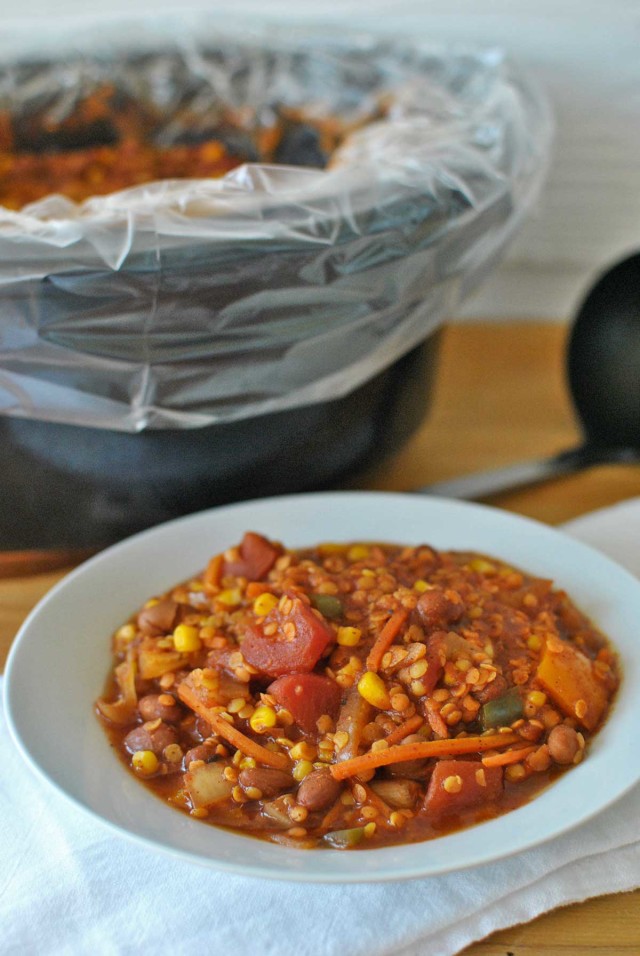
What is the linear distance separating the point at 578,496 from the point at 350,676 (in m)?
0.59

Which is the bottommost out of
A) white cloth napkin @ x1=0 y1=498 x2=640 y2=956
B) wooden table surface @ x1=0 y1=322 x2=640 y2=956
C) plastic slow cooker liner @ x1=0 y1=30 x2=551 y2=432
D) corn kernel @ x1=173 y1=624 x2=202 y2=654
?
wooden table surface @ x1=0 y1=322 x2=640 y2=956

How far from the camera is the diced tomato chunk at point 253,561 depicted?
887 mm

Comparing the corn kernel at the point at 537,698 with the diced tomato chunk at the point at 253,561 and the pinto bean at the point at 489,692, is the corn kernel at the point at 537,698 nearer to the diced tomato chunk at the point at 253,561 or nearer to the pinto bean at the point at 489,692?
the pinto bean at the point at 489,692

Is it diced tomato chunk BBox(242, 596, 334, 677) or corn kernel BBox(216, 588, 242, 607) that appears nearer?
diced tomato chunk BBox(242, 596, 334, 677)

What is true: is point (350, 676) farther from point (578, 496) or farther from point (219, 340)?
point (578, 496)

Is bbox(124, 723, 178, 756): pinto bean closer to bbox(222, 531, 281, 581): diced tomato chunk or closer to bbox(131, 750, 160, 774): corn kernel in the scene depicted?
bbox(131, 750, 160, 774): corn kernel

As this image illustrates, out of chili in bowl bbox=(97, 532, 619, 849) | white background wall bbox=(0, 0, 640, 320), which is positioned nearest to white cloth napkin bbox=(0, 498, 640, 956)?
chili in bowl bbox=(97, 532, 619, 849)

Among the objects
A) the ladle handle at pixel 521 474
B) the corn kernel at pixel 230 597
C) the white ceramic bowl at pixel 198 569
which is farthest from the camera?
the ladle handle at pixel 521 474

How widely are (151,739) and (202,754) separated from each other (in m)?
0.04

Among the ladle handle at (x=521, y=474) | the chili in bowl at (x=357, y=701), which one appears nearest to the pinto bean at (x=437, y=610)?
the chili in bowl at (x=357, y=701)

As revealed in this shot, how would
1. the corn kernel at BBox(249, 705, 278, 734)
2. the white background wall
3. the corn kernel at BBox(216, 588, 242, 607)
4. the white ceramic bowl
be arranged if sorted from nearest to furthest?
the white ceramic bowl → the corn kernel at BBox(249, 705, 278, 734) → the corn kernel at BBox(216, 588, 242, 607) → the white background wall

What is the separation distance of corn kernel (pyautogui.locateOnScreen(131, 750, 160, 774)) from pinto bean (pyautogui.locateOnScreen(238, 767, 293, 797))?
7cm

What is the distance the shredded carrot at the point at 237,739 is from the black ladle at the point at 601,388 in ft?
1.73

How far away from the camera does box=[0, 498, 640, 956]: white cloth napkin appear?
→ 0.67m
